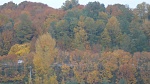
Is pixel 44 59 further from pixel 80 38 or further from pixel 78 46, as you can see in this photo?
pixel 80 38

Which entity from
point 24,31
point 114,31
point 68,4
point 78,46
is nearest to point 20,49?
point 24,31

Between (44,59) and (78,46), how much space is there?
3747mm

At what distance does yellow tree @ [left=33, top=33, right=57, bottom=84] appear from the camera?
1759 cm

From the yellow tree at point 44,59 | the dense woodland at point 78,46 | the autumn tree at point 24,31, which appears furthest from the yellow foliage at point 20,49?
the yellow tree at point 44,59

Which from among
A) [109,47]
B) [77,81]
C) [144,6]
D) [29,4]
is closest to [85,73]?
[77,81]

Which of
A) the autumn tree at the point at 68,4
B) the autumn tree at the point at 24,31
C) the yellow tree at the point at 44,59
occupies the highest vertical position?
the autumn tree at the point at 68,4

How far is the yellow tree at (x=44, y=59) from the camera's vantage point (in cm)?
1759

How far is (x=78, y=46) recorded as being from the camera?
21.4 m

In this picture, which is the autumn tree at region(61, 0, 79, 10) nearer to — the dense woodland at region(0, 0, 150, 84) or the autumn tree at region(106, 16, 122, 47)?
the dense woodland at region(0, 0, 150, 84)

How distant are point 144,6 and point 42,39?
33.1ft

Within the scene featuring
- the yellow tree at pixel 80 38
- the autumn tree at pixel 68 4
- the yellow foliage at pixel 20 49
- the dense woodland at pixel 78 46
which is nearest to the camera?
the dense woodland at pixel 78 46

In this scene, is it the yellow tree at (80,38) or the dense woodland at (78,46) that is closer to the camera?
the dense woodland at (78,46)

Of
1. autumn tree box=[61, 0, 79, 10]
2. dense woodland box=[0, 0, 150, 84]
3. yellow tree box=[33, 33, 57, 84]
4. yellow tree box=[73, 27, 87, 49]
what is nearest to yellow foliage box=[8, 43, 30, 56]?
dense woodland box=[0, 0, 150, 84]

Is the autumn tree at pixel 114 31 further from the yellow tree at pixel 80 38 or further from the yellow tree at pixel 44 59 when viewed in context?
the yellow tree at pixel 44 59
